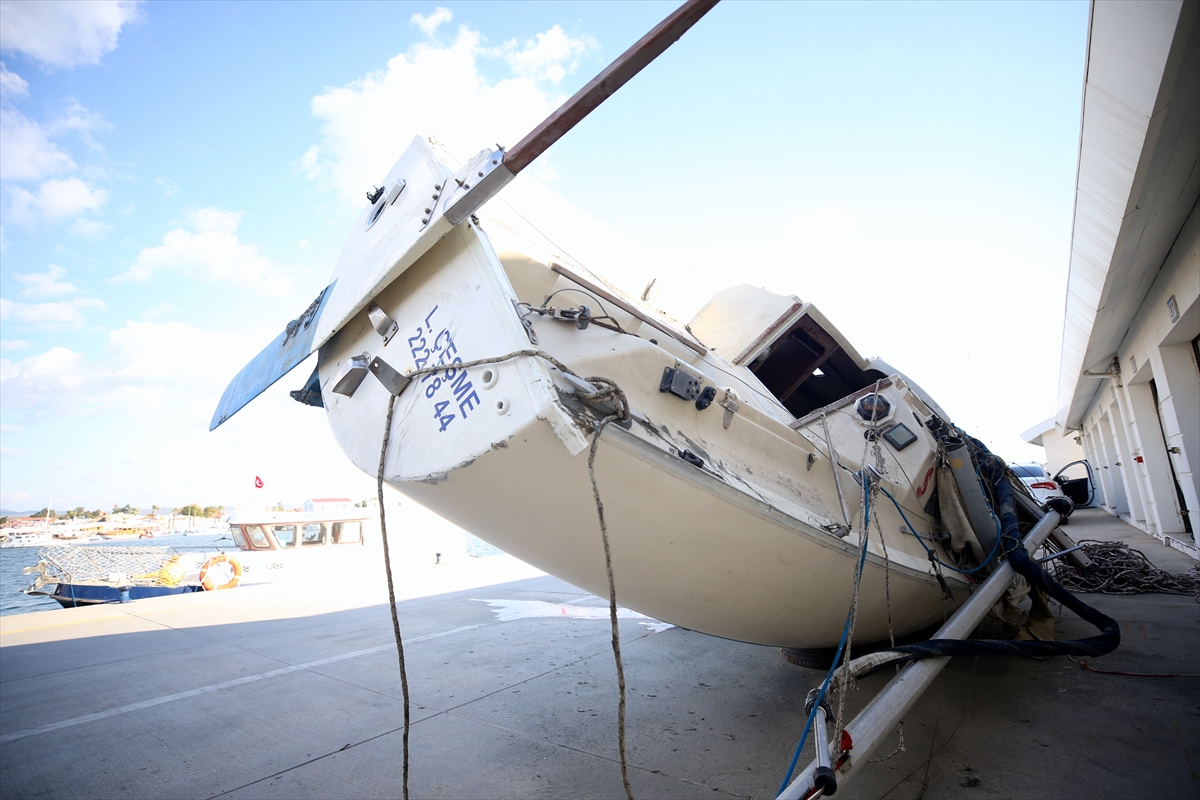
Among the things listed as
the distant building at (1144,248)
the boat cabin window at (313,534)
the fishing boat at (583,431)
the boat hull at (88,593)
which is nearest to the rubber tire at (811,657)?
the fishing boat at (583,431)

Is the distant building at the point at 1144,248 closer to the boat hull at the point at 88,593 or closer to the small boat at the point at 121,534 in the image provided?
the boat hull at the point at 88,593

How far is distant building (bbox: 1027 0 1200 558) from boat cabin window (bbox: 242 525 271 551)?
22.8 metres

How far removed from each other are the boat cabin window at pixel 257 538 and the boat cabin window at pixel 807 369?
20946mm

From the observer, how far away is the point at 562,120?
165cm

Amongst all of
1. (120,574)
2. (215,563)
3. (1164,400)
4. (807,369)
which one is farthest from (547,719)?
(120,574)

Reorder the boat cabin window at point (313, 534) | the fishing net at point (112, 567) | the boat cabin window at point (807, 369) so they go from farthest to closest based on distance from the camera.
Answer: the boat cabin window at point (313, 534)
the fishing net at point (112, 567)
the boat cabin window at point (807, 369)

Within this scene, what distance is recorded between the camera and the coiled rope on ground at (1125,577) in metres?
5.21

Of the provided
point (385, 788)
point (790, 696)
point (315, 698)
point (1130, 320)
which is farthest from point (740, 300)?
point (1130, 320)

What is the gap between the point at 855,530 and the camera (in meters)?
2.54

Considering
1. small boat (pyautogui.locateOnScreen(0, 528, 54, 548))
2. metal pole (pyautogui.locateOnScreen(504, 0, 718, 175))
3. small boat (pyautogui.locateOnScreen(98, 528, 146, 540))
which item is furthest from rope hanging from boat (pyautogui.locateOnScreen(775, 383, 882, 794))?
small boat (pyautogui.locateOnScreen(0, 528, 54, 548))

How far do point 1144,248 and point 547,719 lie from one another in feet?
19.4

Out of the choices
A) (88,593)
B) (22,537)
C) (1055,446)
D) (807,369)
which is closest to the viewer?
(807,369)

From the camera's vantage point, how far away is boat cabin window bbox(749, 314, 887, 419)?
13.3 ft

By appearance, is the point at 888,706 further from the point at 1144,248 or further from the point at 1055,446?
the point at 1055,446
